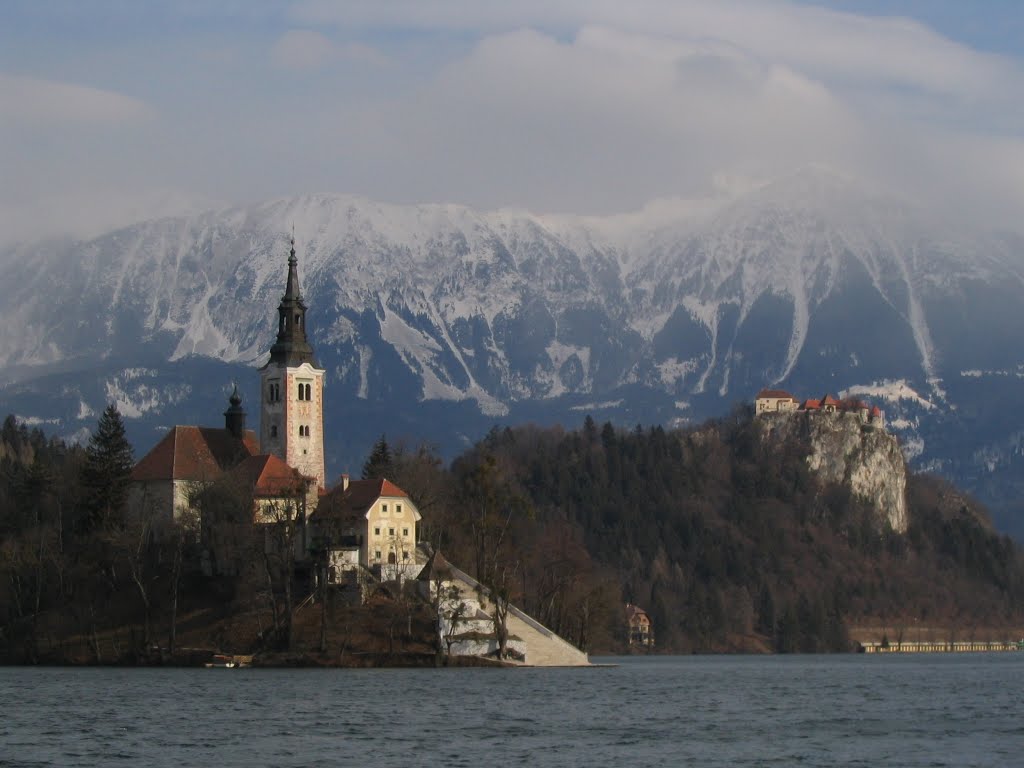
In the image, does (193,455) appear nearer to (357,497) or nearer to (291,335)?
(291,335)

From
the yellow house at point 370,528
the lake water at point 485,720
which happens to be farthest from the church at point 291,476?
the lake water at point 485,720

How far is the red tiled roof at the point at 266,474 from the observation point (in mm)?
154500

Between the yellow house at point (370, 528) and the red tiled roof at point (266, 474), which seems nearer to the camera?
the yellow house at point (370, 528)

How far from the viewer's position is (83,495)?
518 feet

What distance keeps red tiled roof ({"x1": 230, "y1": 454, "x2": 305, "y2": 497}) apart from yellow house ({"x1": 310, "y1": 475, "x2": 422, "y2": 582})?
3.42m

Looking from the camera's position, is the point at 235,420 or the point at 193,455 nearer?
the point at 193,455

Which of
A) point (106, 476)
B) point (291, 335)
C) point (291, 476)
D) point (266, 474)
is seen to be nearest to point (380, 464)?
point (291, 335)

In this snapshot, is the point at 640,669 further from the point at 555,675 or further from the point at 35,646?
the point at 35,646

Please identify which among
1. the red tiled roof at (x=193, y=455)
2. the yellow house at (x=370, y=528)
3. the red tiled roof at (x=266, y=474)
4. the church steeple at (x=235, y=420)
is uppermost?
the church steeple at (x=235, y=420)

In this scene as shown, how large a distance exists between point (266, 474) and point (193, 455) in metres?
8.98

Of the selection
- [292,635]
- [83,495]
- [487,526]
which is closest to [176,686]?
[292,635]

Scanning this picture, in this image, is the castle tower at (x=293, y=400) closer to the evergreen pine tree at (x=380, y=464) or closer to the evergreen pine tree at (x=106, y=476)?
the evergreen pine tree at (x=380, y=464)

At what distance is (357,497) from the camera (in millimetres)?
153000

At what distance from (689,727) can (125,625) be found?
65.3m
